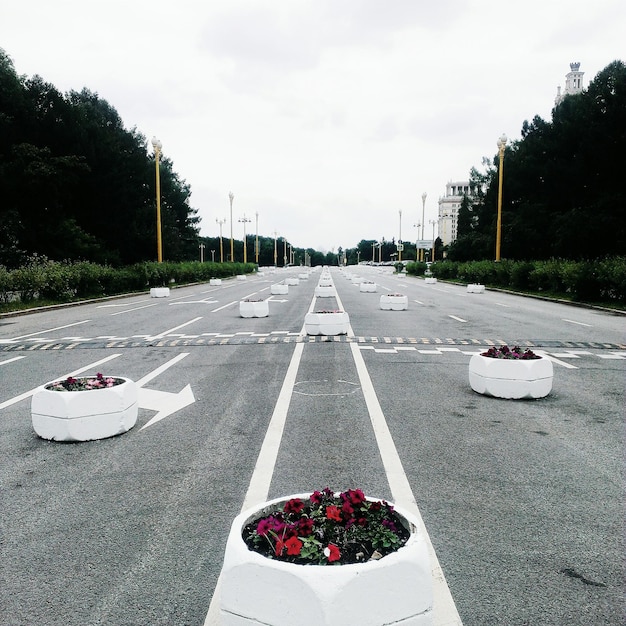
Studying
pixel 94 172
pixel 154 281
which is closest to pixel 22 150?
pixel 94 172

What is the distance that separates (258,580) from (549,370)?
7.12 meters

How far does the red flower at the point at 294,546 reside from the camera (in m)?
2.81

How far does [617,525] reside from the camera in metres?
4.41

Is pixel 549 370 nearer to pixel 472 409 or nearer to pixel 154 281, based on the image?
pixel 472 409

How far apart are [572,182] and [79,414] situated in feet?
206

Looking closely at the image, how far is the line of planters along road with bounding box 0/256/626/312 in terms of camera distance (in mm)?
25781

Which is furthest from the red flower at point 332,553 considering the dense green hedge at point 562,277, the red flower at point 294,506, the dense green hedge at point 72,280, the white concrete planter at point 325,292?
the white concrete planter at point 325,292

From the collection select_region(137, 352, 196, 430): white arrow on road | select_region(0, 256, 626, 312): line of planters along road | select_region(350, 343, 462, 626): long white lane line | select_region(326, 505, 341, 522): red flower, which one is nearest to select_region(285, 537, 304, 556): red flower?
select_region(326, 505, 341, 522): red flower

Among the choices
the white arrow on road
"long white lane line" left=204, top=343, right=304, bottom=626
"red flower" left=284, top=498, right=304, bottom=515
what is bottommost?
the white arrow on road

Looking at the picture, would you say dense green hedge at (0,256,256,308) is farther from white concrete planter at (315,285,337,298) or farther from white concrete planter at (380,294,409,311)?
white concrete planter at (380,294,409,311)

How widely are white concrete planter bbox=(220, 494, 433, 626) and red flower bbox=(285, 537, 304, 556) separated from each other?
7 cm

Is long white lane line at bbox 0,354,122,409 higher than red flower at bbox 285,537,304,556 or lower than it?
lower

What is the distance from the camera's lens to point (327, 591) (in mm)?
2666

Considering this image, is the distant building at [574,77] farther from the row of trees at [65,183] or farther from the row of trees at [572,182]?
the row of trees at [65,183]
